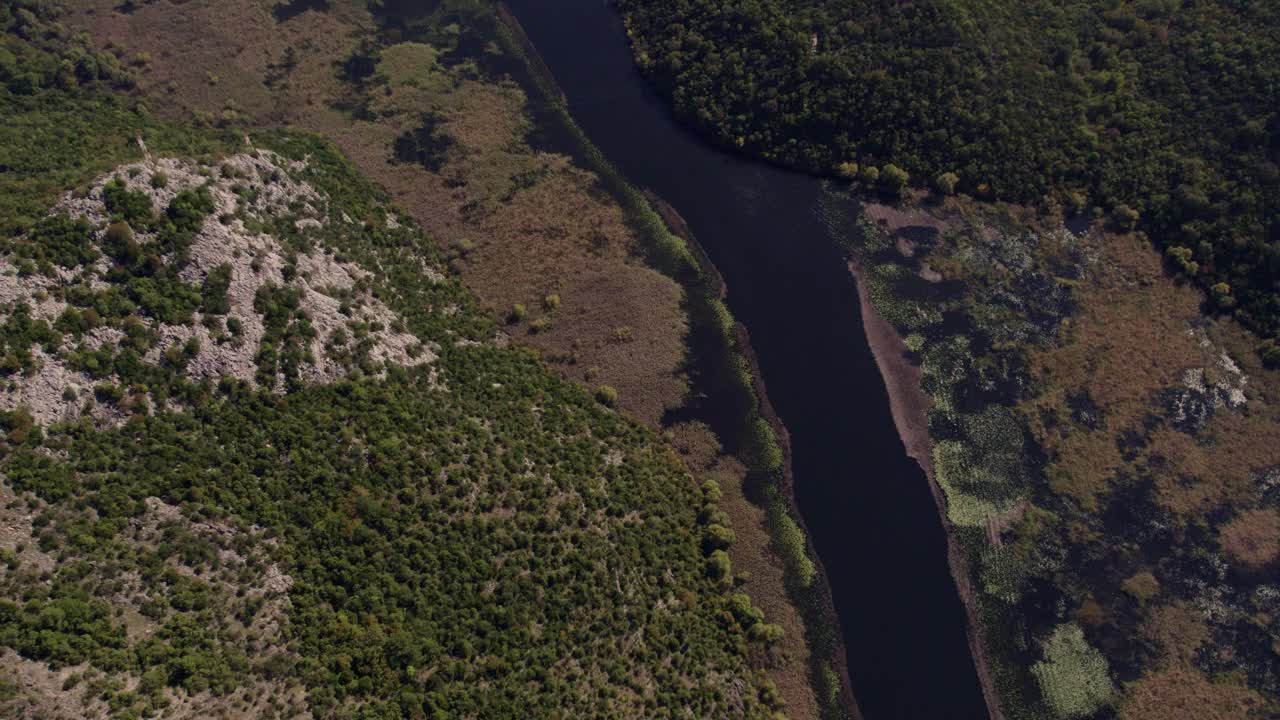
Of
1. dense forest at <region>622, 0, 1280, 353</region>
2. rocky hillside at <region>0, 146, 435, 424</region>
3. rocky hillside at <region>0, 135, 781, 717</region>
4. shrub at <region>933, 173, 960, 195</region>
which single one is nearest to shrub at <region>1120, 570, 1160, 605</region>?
rocky hillside at <region>0, 135, 781, 717</region>

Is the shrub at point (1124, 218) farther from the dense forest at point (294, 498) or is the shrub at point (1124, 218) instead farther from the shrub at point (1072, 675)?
the dense forest at point (294, 498)

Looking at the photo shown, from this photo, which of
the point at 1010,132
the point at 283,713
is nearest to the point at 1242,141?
the point at 1010,132

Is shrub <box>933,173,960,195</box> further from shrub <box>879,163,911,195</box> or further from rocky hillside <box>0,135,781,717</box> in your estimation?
rocky hillside <box>0,135,781,717</box>

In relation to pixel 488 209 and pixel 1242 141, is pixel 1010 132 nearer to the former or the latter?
pixel 1242 141

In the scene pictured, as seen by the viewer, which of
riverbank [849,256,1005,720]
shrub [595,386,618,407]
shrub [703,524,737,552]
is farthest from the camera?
shrub [595,386,618,407]

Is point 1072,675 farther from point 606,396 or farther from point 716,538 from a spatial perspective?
point 606,396

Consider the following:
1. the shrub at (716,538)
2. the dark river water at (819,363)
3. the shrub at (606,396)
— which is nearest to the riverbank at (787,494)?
the dark river water at (819,363)
